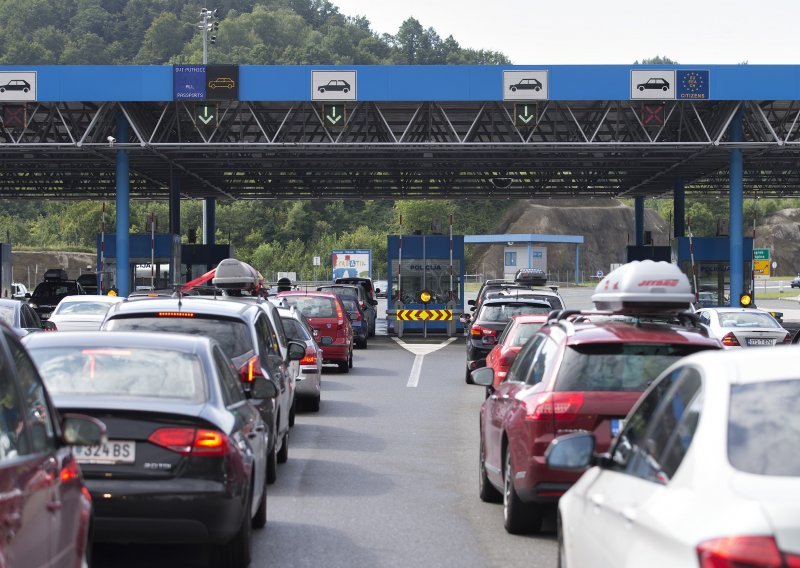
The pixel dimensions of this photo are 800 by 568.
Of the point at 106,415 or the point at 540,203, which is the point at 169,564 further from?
the point at 540,203

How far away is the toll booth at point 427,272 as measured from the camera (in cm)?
4256

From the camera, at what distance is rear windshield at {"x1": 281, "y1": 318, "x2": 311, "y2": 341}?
19969mm

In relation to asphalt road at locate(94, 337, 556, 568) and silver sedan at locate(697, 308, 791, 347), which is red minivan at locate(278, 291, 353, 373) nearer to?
asphalt road at locate(94, 337, 556, 568)

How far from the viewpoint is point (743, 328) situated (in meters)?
25.2

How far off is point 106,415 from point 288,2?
19240cm

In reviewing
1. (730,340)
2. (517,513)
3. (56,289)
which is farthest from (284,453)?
(56,289)

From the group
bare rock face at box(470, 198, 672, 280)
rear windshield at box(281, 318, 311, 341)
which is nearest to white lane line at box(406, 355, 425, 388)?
rear windshield at box(281, 318, 311, 341)

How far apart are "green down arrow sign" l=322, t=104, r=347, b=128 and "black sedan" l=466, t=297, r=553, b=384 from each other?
1629cm

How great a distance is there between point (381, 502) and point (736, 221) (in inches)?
1274

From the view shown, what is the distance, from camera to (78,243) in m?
110

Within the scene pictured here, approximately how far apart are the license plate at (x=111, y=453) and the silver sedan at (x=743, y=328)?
1795 cm

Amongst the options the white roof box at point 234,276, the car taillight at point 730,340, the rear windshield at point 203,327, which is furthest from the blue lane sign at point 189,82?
the rear windshield at point 203,327

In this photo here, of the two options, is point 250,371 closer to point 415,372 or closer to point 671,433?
point 671,433

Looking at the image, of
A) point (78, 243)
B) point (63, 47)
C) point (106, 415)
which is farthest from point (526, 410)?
point (63, 47)
